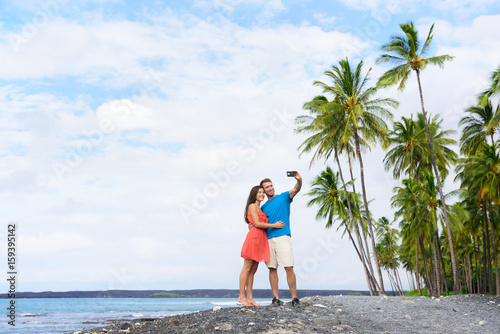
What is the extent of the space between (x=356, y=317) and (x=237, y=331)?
2795mm

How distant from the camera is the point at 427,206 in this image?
27.0 metres

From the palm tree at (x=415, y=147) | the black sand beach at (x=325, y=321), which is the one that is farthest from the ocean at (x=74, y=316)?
the palm tree at (x=415, y=147)

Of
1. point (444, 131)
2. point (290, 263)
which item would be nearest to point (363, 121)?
point (444, 131)

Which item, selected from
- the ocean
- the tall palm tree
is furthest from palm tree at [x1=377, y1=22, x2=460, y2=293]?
the ocean

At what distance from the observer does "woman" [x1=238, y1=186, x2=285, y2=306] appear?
718 centimetres

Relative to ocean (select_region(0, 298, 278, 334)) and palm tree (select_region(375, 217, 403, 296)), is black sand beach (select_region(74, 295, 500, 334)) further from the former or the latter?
palm tree (select_region(375, 217, 403, 296))

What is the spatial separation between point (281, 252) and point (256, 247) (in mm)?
421

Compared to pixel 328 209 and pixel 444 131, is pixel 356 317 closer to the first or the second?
pixel 328 209

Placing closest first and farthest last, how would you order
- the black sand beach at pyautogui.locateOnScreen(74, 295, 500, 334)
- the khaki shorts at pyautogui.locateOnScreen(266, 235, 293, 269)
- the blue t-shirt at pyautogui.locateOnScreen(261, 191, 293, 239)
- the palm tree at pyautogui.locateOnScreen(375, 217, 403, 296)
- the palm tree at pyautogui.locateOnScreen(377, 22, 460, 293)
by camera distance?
the black sand beach at pyautogui.locateOnScreen(74, 295, 500, 334), the khaki shorts at pyautogui.locateOnScreen(266, 235, 293, 269), the blue t-shirt at pyautogui.locateOnScreen(261, 191, 293, 239), the palm tree at pyautogui.locateOnScreen(377, 22, 460, 293), the palm tree at pyautogui.locateOnScreen(375, 217, 403, 296)

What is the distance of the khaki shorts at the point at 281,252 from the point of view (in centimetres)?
711

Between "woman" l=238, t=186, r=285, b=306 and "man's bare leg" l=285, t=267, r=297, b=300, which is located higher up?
"woman" l=238, t=186, r=285, b=306

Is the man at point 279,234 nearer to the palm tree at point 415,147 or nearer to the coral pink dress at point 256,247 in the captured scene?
the coral pink dress at point 256,247

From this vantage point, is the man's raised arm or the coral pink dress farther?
the man's raised arm

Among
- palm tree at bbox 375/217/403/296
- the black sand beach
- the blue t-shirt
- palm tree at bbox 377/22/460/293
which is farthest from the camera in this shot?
palm tree at bbox 375/217/403/296
